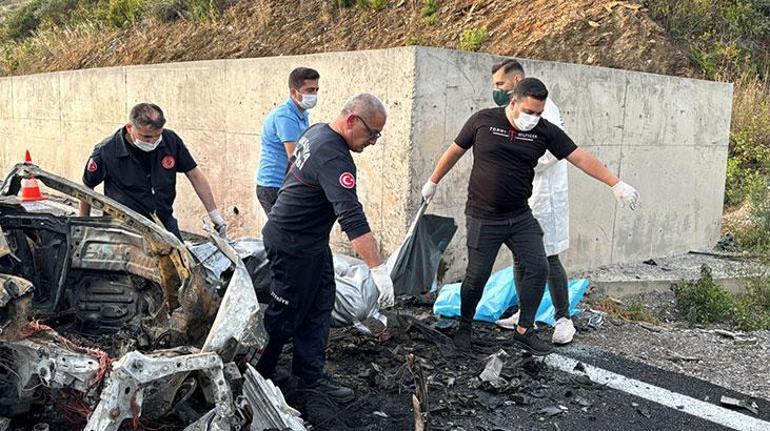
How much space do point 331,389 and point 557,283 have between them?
1.98 metres

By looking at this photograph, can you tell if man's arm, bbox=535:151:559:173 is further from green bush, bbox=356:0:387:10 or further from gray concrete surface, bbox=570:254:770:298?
green bush, bbox=356:0:387:10

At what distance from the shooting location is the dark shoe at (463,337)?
464 centimetres

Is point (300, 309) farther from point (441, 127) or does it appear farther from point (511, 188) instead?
point (441, 127)

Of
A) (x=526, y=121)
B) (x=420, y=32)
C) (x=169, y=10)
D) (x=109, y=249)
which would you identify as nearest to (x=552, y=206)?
(x=526, y=121)

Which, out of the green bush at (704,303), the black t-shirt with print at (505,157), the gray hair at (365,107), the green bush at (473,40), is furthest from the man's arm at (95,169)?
the green bush at (473,40)

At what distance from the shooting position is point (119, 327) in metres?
3.56

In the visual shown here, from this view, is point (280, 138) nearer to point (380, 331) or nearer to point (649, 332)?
point (380, 331)

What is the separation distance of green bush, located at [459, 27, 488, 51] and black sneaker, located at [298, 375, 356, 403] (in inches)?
234

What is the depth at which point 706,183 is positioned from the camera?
27.3ft

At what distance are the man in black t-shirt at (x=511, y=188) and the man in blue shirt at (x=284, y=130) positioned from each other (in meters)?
1.27

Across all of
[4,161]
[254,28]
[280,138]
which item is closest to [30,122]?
[4,161]

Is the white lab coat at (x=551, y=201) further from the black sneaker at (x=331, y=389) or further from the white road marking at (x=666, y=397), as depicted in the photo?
the black sneaker at (x=331, y=389)

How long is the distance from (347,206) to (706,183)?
21.5ft

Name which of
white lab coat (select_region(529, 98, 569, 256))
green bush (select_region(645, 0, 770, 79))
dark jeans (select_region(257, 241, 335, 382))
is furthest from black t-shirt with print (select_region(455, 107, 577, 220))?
green bush (select_region(645, 0, 770, 79))
